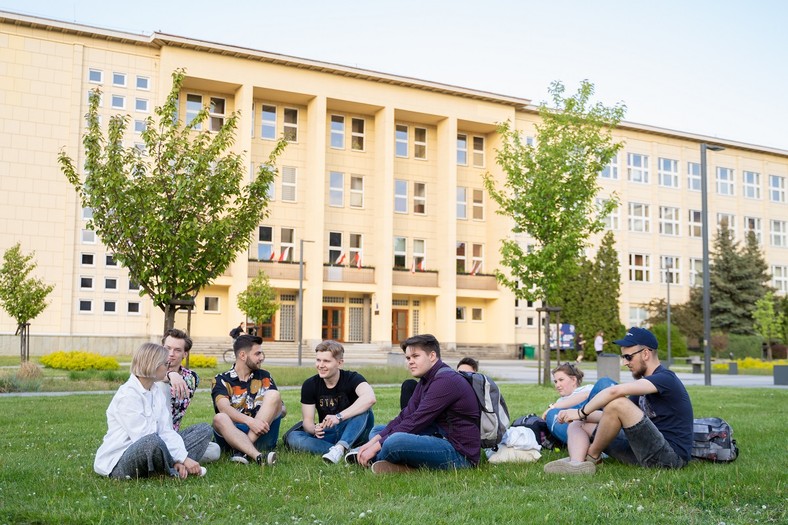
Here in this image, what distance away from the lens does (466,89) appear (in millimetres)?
55188

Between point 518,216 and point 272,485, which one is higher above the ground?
point 518,216

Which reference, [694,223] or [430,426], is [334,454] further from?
[694,223]

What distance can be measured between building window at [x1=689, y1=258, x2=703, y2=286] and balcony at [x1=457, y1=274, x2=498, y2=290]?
1857 centimetres

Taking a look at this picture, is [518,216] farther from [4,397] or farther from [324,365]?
[324,365]

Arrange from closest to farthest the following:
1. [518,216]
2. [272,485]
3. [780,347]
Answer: [272,485] → [518,216] → [780,347]

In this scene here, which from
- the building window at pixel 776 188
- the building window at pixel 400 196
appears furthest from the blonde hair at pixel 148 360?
the building window at pixel 776 188

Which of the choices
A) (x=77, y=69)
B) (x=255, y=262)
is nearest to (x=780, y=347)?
(x=255, y=262)

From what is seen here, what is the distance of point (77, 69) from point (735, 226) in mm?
51985

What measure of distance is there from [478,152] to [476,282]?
30.8 feet

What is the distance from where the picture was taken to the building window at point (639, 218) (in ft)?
211

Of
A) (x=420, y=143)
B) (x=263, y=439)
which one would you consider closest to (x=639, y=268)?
(x=420, y=143)

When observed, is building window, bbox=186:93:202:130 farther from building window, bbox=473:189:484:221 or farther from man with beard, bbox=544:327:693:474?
man with beard, bbox=544:327:693:474

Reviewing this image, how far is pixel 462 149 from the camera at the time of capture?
58.6m

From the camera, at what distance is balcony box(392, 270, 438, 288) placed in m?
54.4
